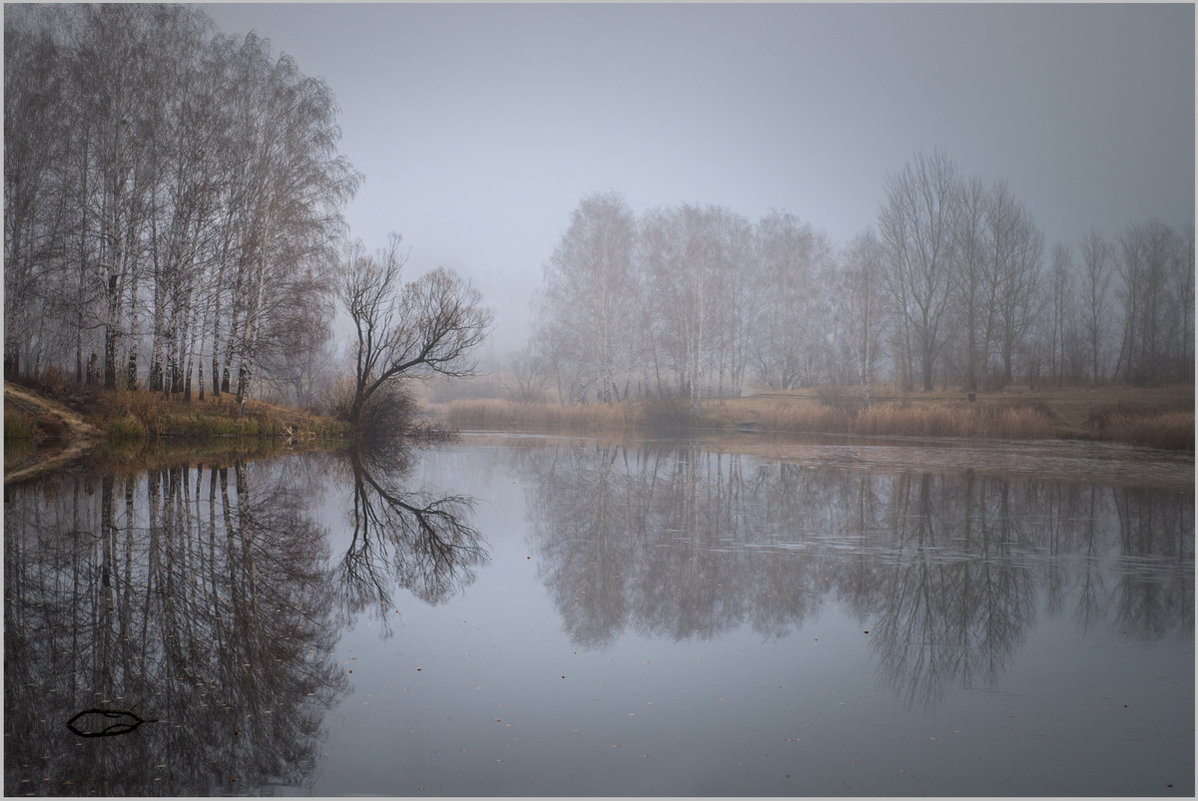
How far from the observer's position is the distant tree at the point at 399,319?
19406 millimetres

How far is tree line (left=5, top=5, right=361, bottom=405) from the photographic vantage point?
663 inches

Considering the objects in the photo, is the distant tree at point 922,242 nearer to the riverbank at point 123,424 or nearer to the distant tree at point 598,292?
the distant tree at point 598,292

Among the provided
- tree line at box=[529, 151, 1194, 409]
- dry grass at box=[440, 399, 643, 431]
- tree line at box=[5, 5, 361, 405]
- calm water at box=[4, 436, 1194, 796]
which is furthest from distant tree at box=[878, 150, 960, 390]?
calm water at box=[4, 436, 1194, 796]

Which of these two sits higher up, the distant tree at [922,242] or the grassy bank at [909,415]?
the distant tree at [922,242]

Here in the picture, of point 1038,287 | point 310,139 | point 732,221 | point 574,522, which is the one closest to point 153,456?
point 574,522

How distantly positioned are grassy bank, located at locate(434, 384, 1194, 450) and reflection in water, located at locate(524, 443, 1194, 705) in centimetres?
1255

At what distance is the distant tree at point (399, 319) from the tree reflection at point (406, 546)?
9.68 m

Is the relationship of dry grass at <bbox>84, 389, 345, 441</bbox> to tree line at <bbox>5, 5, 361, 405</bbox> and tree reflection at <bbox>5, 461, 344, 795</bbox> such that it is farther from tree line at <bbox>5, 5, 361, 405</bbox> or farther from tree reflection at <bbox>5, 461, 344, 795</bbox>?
tree reflection at <bbox>5, 461, 344, 795</bbox>

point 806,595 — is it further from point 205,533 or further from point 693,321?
point 693,321

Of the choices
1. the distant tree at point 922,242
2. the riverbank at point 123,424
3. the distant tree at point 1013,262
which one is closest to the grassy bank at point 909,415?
the distant tree at point 922,242

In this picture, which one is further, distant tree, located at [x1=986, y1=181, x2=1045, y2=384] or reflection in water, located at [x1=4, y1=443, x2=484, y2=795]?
distant tree, located at [x1=986, y1=181, x2=1045, y2=384]

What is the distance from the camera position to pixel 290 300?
18.4 m

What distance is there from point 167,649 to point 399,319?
17.6 meters

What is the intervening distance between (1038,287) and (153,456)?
96.8 ft
